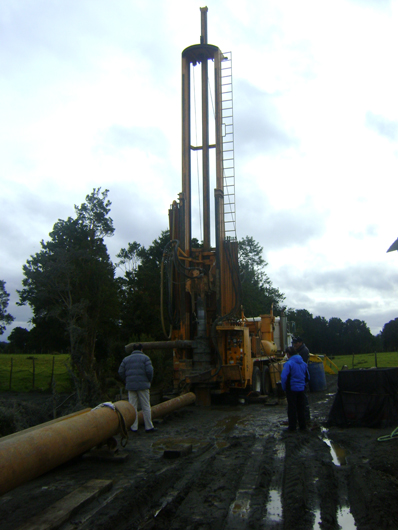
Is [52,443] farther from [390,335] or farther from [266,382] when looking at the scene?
[390,335]

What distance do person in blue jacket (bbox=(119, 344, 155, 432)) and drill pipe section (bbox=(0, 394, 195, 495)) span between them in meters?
1.03

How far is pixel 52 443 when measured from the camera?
535 centimetres

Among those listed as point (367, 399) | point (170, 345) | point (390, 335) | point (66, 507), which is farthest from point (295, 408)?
point (390, 335)

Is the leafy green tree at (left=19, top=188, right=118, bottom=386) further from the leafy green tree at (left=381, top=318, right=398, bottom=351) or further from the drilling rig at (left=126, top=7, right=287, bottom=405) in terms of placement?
the leafy green tree at (left=381, top=318, right=398, bottom=351)

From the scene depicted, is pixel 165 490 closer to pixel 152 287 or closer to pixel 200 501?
pixel 200 501

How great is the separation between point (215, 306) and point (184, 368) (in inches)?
76.8

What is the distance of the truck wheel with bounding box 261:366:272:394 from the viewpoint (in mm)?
14891

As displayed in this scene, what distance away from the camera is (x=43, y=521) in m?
4.21

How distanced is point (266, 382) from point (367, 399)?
6967 millimetres

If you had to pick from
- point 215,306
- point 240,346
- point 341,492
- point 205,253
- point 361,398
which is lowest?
point 341,492

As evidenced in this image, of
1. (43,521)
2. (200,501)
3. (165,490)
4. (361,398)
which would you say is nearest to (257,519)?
(200,501)

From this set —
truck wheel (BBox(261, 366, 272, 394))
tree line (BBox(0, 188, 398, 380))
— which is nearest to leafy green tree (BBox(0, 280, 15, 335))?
tree line (BBox(0, 188, 398, 380))

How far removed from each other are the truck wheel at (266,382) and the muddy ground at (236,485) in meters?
6.56

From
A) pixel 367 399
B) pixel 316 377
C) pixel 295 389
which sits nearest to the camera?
pixel 295 389
